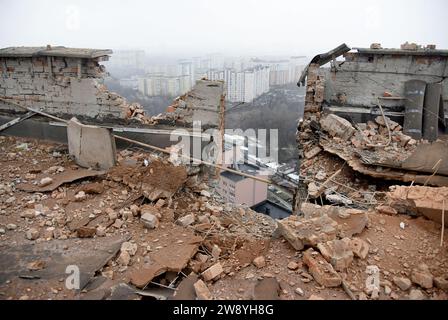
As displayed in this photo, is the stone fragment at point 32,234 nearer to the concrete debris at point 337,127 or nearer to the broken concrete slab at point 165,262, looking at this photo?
the broken concrete slab at point 165,262

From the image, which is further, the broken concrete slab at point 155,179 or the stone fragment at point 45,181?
the stone fragment at point 45,181

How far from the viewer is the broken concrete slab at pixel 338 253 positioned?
3.17 meters

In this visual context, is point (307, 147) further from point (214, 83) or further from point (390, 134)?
point (214, 83)

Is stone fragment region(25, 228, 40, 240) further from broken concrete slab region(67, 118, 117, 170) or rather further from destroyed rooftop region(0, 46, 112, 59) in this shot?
destroyed rooftop region(0, 46, 112, 59)

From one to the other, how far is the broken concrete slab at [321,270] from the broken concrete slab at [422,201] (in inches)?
A: 65.1

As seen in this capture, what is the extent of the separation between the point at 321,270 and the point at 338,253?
27 centimetres

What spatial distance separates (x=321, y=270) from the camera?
10.2 feet

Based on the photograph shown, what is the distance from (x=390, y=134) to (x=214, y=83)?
3.78 meters

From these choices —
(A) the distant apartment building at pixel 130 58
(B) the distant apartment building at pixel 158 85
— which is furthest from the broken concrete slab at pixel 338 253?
(A) the distant apartment building at pixel 130 58

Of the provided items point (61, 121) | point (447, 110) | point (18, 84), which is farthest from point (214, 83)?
point (447, 110)

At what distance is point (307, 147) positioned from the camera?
679 cm

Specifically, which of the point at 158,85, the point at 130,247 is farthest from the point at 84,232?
the point at 158,85

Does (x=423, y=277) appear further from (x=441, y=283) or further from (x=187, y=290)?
(x=187, y=290)

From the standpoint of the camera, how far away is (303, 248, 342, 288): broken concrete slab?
3051mm
